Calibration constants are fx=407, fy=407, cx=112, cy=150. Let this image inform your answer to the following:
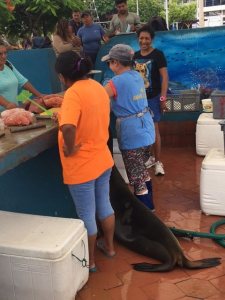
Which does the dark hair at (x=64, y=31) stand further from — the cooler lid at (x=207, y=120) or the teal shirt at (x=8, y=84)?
the teal shirt at (x=8, y=84)

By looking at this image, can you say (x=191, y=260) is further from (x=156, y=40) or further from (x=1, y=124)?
(x=156, y=40)

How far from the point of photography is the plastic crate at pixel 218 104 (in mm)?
5249

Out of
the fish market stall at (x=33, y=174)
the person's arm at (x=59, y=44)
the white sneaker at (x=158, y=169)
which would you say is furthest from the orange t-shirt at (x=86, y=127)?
the person's arm at (x=59, y=44)

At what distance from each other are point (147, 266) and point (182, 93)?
400 cm

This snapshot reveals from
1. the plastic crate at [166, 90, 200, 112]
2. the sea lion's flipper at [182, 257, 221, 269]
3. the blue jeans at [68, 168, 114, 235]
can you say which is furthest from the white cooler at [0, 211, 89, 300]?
the plastic crate at [166, 90, 200, 112]

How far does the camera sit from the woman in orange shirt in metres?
2.70

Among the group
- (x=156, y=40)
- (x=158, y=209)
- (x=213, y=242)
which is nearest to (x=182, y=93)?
(x=156, y=40)

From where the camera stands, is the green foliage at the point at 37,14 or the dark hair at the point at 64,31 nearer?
the dark hair at the point at 64,31

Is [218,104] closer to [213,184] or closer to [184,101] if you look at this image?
[184,101]

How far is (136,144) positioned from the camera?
3684mm

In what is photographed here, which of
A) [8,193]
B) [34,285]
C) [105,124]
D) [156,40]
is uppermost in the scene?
[156,40]

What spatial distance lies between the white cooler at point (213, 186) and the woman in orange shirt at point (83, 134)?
139 centimetres

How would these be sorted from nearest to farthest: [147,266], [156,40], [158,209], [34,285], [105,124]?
[34,285] → [105,124] → [147,266] → [158,209] → [156,40]

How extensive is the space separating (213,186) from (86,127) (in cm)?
180
